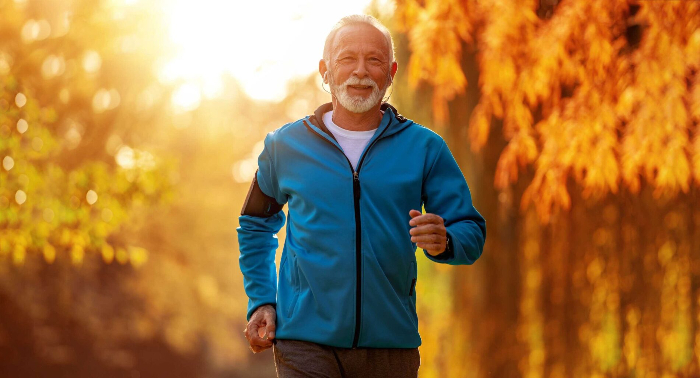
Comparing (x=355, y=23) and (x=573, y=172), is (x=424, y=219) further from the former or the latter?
(x=573, y=172)

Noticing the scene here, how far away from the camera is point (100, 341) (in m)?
20.9

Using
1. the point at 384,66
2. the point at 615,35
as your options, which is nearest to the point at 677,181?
the point at 615,35

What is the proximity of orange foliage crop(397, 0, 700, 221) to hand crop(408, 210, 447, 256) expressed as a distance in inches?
121

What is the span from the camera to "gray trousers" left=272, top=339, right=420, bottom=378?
2.34 m

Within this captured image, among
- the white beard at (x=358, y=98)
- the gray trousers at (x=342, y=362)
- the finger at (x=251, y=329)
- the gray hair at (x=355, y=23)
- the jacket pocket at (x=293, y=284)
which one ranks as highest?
the gray hair at (x=355, y=23)

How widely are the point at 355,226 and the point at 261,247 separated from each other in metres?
0.40

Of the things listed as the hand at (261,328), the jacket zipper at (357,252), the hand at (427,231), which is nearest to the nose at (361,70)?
the jacket zipper at (357,252)

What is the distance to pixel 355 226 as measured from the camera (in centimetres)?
235

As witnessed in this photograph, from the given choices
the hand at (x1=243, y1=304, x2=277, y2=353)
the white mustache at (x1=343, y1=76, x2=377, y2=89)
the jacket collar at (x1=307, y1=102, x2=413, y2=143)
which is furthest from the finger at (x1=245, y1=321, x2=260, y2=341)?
the white mustache at (x1=343, y1=76, x2=377, y2=89)

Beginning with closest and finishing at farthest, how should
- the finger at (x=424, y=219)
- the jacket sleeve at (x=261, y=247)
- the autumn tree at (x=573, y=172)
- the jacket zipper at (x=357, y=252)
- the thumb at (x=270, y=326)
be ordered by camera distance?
the finger at (x=424, y=219) < the jacket zipper at (x=357, y=252) < the thumb at (x=270, y=326) < the jacket sleeve at (x=261, y=247) < the autumn tree at (x=573, y=172)

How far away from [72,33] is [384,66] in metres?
9.18

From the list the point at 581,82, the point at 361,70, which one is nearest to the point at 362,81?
the point at 361,70

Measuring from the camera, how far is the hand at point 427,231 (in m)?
2.18

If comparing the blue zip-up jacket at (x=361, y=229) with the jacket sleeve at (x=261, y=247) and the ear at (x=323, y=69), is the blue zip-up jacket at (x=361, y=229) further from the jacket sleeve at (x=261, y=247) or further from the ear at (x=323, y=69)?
the ear at (x=323, y=69)
